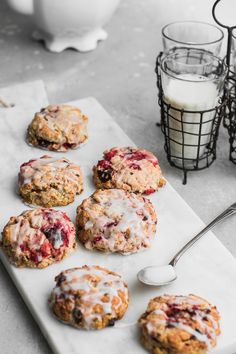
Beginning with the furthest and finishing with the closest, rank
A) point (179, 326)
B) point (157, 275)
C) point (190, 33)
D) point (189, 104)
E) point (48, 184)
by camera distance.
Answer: point (190, 33) → point (189, 104) → point (48, 184) → point (157, 275) → point (179, 326)

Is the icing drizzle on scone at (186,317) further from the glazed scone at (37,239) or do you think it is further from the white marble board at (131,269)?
the glazed scone at (37,239)

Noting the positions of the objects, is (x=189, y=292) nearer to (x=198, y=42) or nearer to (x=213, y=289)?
(x=213, y=289)

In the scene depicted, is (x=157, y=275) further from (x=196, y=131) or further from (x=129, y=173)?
(x=196, y=131)

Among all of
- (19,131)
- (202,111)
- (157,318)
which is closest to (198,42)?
(202,111)

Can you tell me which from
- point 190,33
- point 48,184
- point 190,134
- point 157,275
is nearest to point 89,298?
point 157,275

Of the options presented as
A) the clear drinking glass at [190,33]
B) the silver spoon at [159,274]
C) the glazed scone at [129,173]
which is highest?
the clear drinking glass at [190,33]

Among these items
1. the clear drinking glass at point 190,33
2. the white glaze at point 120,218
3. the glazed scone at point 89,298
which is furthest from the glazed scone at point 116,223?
the clear drinking glass at point 190,33

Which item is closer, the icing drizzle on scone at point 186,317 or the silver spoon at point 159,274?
the icing drizzle on scone at point 186,317
